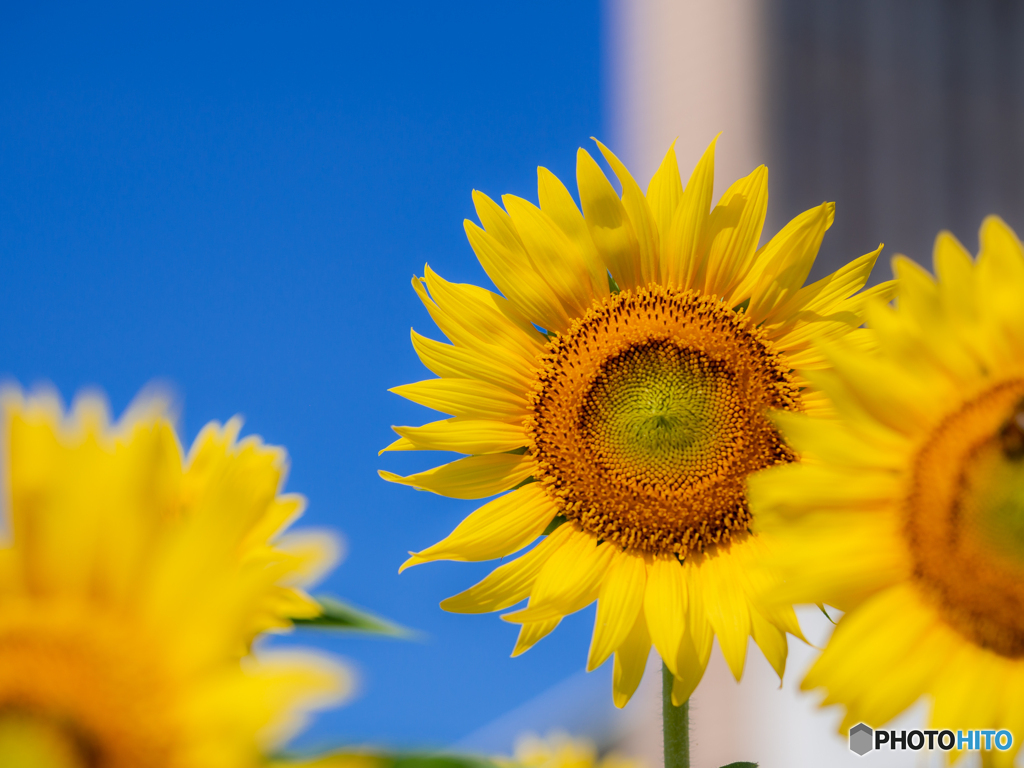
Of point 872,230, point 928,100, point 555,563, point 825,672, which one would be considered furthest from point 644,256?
point 928,100

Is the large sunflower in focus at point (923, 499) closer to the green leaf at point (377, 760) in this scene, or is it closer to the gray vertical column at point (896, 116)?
the green leaf at point (377, 760)

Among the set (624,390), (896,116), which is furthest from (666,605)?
(896,116)

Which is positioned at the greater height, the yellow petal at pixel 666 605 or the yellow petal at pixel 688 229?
the yellow petal at pixel 688 229

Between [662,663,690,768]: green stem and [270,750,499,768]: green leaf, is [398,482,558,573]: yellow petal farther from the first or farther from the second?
[270,750,499,768]: green leaf

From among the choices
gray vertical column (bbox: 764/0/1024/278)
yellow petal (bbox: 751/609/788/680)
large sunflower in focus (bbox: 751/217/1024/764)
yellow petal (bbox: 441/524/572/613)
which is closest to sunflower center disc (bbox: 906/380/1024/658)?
large sunflower in focus (bbox: 751/217/1024/764)

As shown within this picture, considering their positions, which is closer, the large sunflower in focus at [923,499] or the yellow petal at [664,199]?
the large sunflower in focus at [923,499]

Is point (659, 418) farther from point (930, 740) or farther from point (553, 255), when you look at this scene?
point (930, 740)

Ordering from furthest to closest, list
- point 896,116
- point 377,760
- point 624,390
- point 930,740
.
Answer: point 896,116 → point 624,390 → point 930,740 → point 377,760

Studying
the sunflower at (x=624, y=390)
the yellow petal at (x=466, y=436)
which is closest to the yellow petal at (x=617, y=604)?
the sunflower at (x=624, y=390)
